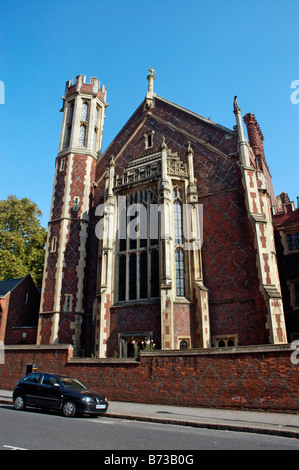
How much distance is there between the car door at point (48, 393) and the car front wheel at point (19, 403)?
2.72 ft

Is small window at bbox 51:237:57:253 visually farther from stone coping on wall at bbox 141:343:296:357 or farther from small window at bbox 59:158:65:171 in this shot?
stone coping on wall at bbox 141:343:296:357

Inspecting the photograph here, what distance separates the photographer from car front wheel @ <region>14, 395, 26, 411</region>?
11602 millimetres

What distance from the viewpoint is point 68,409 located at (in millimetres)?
10266

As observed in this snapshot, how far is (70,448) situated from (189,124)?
811 inches

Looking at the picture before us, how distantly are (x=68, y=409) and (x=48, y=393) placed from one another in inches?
41.0

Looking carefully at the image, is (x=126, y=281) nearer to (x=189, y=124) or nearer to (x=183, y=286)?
(x=183, y=286)

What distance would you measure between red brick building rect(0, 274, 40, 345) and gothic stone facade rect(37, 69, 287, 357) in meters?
3.59

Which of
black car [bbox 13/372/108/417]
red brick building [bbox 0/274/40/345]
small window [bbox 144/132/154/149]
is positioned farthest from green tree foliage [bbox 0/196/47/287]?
black car [bbox 13/372/108/417]

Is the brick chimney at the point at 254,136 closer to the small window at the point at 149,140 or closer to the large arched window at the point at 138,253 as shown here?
the small window at the point at 149,140

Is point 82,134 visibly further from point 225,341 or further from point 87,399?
point 87,399

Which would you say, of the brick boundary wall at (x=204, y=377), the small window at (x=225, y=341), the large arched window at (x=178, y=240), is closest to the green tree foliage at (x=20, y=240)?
the large arched window at (x=178, y=240)

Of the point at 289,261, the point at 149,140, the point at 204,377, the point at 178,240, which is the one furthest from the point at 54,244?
the point at 289,261
